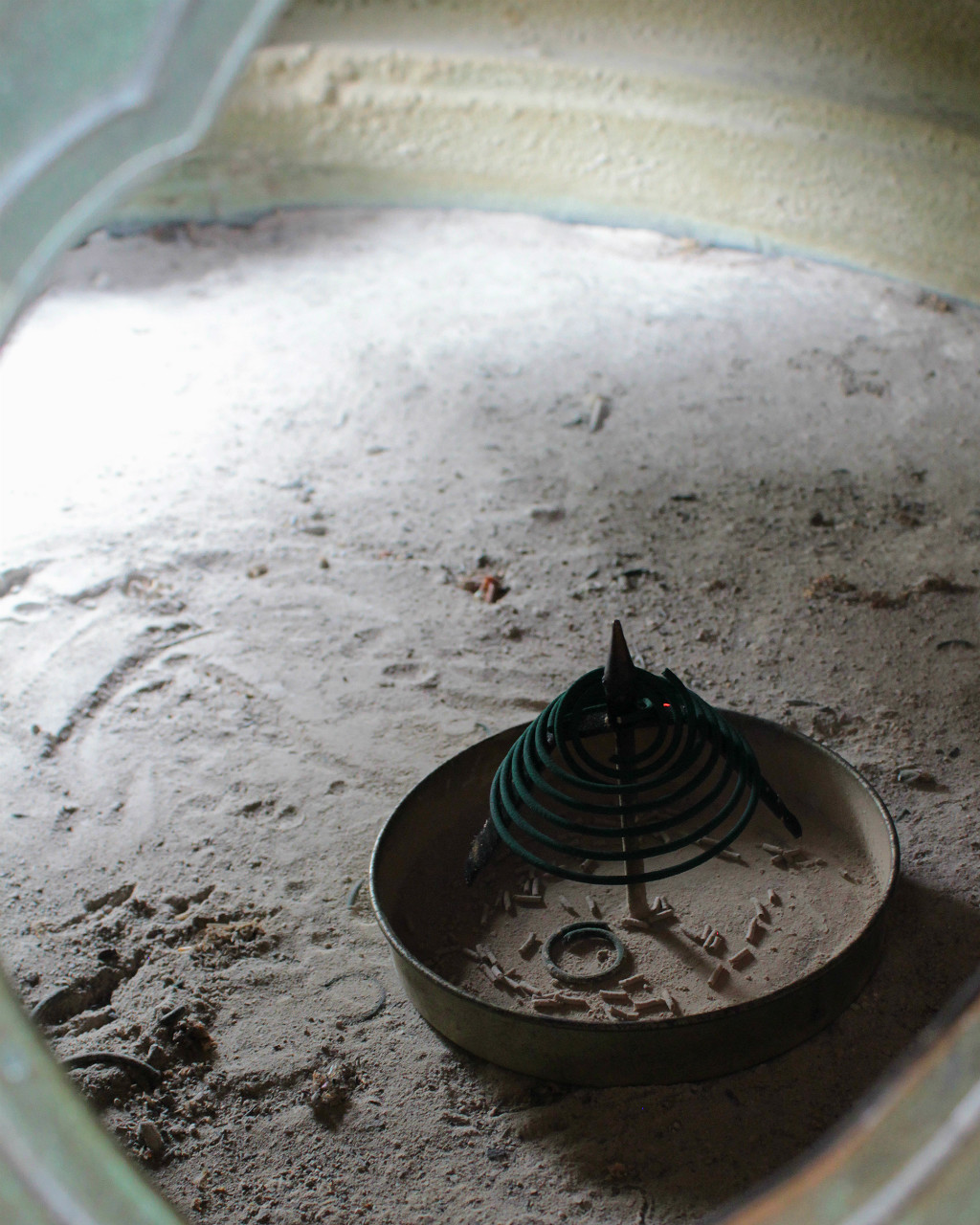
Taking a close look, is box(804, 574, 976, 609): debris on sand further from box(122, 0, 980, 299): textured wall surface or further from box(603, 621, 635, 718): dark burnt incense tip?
box(122, 0, 980, 299): textured wall surface

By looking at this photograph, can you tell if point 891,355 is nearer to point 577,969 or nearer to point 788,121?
point 788,121

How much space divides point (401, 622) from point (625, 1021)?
170 cm

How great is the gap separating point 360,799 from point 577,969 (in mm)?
800

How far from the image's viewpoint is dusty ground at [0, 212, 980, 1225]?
206 cm

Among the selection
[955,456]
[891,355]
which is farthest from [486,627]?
[891,355]

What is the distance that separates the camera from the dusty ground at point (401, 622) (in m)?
2.06

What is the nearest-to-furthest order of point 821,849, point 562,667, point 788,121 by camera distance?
1. point 821,849
2. point 562,667
3. point 788,121

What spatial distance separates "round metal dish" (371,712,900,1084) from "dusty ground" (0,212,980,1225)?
79 mm

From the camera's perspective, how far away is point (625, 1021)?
206 cm

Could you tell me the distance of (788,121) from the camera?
5.97 metres

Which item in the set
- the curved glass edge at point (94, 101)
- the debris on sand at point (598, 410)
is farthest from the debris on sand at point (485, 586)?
the curved glass edge at point (94, 101)

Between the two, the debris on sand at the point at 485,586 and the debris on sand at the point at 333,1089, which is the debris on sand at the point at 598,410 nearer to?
the debris on sand at the point at 485,586

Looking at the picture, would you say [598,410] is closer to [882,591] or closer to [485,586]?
[485,586]

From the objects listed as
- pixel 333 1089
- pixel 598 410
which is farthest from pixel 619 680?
pixel 598 410
